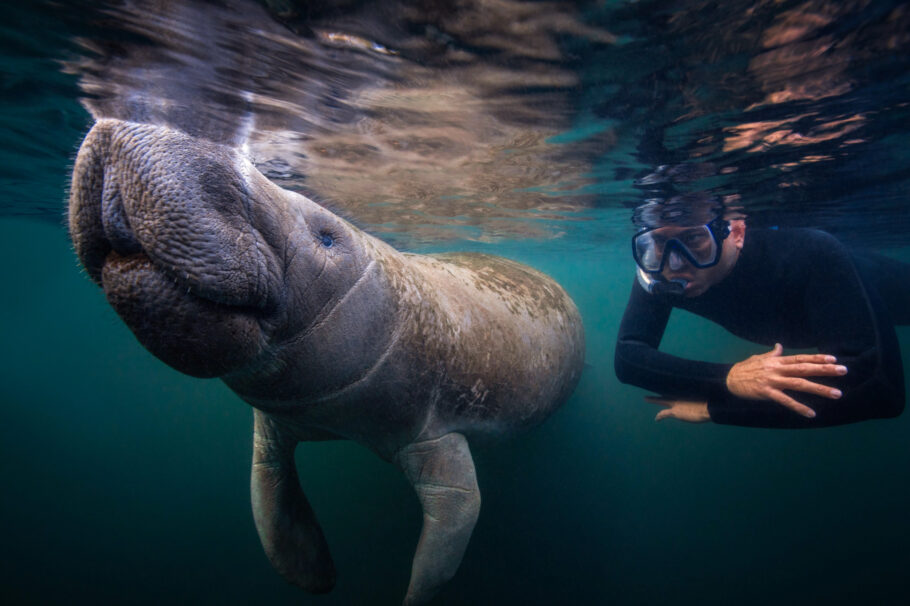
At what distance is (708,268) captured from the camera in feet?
15.2

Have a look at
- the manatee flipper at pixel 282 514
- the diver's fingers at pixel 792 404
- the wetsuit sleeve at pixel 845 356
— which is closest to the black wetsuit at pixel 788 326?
the wetsuit sleeve at pixel 845 356

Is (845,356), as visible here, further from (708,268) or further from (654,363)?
(708,268)

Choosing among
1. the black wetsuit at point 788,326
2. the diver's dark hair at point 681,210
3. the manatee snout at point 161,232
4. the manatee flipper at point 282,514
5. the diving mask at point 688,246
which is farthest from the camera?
the diver's dark hair at point 681,210

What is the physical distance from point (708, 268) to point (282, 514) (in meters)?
4.93

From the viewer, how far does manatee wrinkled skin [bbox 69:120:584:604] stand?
141cm

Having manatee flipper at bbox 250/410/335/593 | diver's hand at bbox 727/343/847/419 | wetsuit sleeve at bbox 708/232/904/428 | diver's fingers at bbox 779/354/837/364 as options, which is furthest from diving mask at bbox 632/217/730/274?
manatee flipper at bbox 250/410/335/593

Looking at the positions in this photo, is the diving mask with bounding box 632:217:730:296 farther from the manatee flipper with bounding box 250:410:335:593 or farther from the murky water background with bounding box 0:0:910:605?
the manatee flipper with bounding box 250:410:335:593

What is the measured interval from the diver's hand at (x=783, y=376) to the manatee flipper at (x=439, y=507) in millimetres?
2264

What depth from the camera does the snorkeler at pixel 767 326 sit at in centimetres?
314

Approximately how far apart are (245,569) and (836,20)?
10.9m

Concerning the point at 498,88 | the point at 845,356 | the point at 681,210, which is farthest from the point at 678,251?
the point at 681,210

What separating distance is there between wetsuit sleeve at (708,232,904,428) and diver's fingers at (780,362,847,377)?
568 mm

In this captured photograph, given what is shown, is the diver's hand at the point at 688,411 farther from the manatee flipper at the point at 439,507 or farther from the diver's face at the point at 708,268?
the manatee flipper at the point at 439,507

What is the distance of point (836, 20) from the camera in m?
2.97
